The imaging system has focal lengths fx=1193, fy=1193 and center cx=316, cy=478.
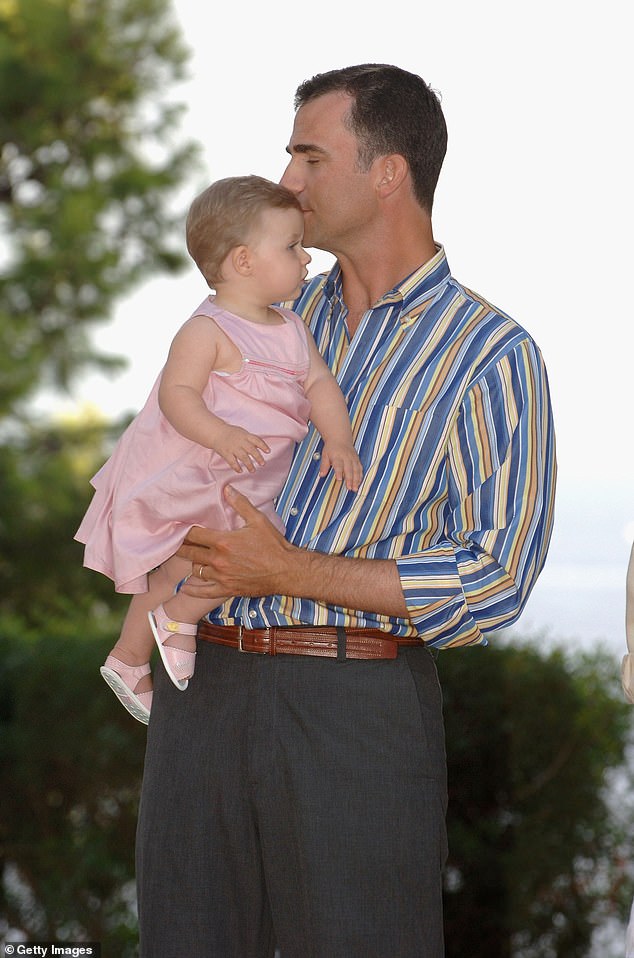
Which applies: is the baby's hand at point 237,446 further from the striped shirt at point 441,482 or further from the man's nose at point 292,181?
the man's nose at point 292,181

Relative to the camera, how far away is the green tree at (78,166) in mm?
5117

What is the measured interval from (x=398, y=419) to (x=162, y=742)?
733 millimetres

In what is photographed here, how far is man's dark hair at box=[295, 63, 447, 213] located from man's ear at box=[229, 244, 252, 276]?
1.18 ft

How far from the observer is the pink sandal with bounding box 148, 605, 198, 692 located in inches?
83.2

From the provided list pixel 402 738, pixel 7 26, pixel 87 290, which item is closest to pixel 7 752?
pixel 87 290

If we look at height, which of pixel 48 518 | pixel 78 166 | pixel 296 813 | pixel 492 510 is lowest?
pixel 296 813

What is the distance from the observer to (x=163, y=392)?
2.06m

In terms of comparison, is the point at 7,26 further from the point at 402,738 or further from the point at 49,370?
the point at 402,738

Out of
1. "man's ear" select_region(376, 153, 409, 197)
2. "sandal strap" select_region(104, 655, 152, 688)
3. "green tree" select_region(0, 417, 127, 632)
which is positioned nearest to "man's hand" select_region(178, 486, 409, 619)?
"sandal strap" select_region(104, 655, 152, 688)

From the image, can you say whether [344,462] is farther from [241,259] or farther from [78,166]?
[78,166]

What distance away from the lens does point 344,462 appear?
6.77ft

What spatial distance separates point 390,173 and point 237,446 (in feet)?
2.30

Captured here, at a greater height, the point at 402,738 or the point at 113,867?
the point at 402,738

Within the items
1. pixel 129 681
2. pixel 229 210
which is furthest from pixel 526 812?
pixel 229 210
